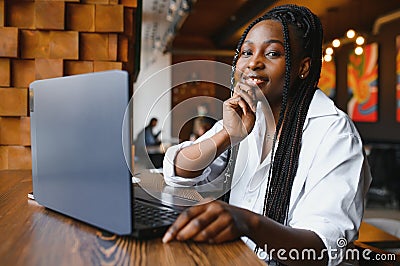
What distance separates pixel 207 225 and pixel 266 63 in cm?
69

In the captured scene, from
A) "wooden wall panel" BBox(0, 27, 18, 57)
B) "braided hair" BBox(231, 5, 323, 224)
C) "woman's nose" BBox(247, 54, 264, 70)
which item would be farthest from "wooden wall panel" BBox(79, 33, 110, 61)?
"woman's nose" BBox(247, 54, 264, 70)

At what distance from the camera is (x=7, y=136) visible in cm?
179

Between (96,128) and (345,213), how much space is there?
22.5 inches

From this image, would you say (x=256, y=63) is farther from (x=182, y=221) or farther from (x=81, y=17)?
(x=81, y=17)

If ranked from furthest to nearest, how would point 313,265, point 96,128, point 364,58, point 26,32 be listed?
1. point 364,58
2. point 26,32
3. point 313,265
4. point 96,128

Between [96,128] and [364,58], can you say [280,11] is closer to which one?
[96,128]

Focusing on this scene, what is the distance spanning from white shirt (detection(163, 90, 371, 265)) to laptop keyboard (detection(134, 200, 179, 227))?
11.6 inches

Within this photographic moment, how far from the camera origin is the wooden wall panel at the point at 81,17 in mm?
1789

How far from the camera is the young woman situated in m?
1.01

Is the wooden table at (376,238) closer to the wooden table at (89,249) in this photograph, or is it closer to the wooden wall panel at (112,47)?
the wooden wall panel at (112,47)

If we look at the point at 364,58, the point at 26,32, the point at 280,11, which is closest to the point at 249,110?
the point at 280,11

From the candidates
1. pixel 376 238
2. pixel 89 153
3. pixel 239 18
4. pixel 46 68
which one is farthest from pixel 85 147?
pixel 239 18

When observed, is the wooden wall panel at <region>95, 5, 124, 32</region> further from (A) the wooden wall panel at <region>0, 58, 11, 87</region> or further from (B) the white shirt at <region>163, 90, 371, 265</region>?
(B) the white shirt at <region>163, 90, 371, 265</region>

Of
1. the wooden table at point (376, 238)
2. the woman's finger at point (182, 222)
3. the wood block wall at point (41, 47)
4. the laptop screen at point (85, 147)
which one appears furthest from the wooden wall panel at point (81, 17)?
the wooden table at point (376, 238)
